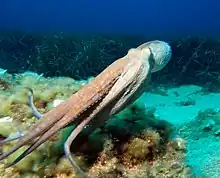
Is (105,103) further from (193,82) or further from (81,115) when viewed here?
(193,82)

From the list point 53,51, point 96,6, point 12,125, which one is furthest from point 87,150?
point 96,6

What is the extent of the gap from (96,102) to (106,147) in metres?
0.49

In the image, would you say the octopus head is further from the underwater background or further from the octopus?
the underwater background

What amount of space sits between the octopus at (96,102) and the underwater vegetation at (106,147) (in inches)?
7.5

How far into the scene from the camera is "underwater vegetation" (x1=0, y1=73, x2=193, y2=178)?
2.56 meters

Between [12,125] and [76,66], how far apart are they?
346 inches

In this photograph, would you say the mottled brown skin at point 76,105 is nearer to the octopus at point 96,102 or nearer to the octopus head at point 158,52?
the octopus at point 96,102

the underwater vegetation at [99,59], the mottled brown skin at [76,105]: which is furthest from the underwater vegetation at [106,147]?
the underwater vegetation at [99,59]

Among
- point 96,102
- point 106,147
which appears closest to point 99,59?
point 106,147

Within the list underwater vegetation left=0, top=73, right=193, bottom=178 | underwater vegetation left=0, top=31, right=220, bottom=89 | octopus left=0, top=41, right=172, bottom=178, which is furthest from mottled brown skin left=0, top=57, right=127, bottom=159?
underwater vegetation left=0, top=31, right=220, bottom=89

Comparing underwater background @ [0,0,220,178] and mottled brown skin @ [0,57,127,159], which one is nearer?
mottled brown skin @ [0,57,127,159]

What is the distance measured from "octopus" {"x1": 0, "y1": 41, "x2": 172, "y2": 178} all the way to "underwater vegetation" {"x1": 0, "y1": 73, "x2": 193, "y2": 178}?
0.62 ft

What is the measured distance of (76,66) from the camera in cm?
1154

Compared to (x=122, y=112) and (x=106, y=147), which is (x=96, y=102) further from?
(x=122, y=112)
